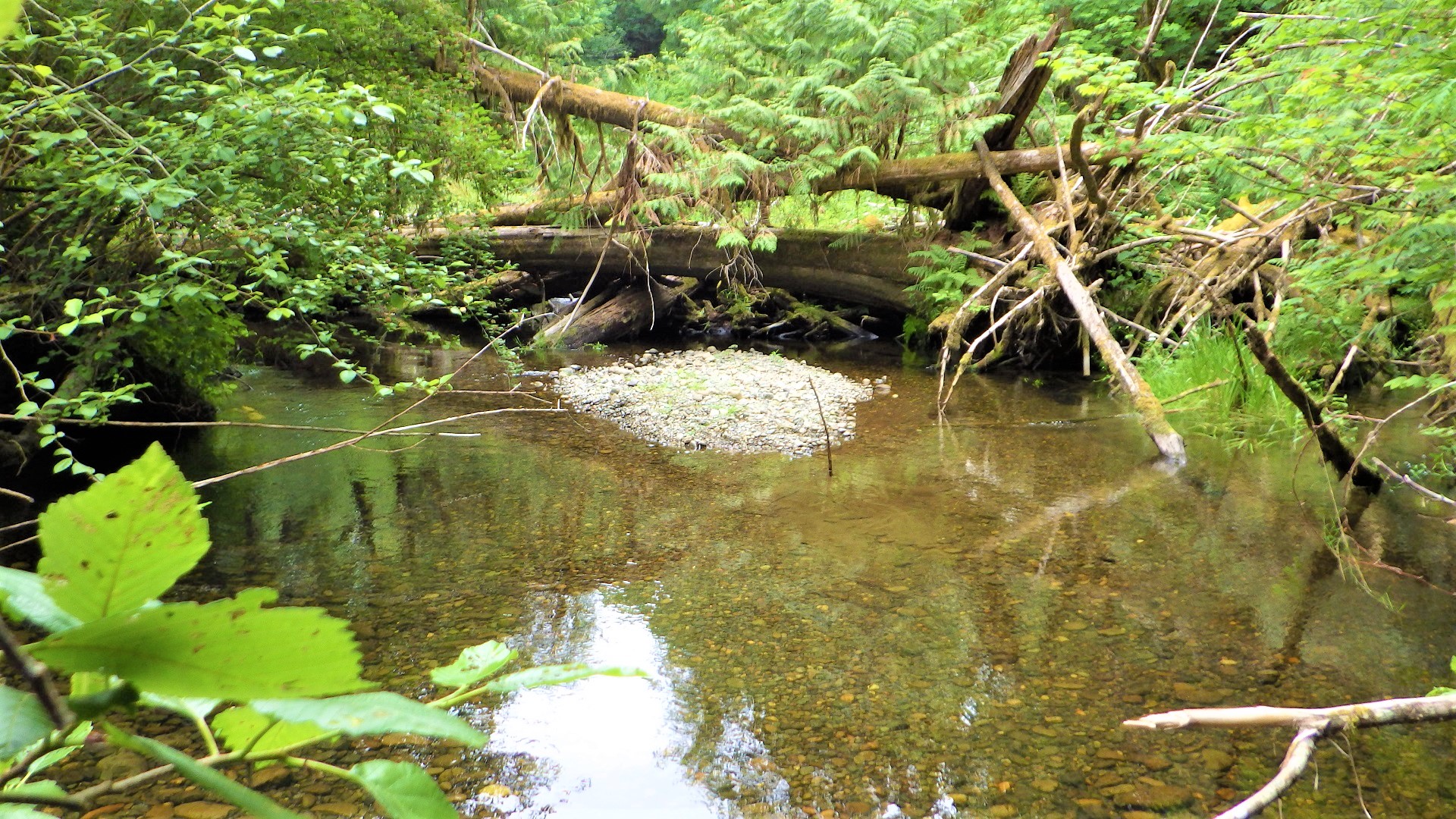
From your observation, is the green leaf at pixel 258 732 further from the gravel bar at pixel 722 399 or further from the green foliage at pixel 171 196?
the gravel bar at pixel 722 399

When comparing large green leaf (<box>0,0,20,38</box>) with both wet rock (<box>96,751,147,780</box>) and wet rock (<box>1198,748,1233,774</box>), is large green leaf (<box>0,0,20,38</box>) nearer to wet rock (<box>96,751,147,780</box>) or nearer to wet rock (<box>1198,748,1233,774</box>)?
wet rock (<box>96,751,147,780</box>)

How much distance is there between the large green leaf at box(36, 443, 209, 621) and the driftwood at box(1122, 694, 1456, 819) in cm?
95

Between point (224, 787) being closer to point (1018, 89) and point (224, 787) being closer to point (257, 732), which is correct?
point (257, 732)

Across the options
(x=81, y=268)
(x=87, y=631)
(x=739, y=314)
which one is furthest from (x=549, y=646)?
(x=739, y=314)

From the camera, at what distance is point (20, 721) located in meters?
0.35

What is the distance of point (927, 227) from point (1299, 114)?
670 centimetres

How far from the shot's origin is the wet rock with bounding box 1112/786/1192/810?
8.68 feet

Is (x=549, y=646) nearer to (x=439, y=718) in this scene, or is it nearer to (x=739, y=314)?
(x=439, y=718)

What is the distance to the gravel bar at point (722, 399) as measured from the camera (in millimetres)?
7605

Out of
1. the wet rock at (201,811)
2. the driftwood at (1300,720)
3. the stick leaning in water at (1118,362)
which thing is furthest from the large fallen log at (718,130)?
the driftwood at (1300,720)

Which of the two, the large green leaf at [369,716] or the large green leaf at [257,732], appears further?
the large green leaf at [257,732]

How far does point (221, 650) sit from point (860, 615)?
377cm

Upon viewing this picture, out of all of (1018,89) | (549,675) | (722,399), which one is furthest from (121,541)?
(1018,89)

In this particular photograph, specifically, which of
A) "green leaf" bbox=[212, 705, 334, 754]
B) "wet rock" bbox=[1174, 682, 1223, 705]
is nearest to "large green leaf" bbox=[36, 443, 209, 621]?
"green leaf" bbox=[212, 705, 334, 754]
